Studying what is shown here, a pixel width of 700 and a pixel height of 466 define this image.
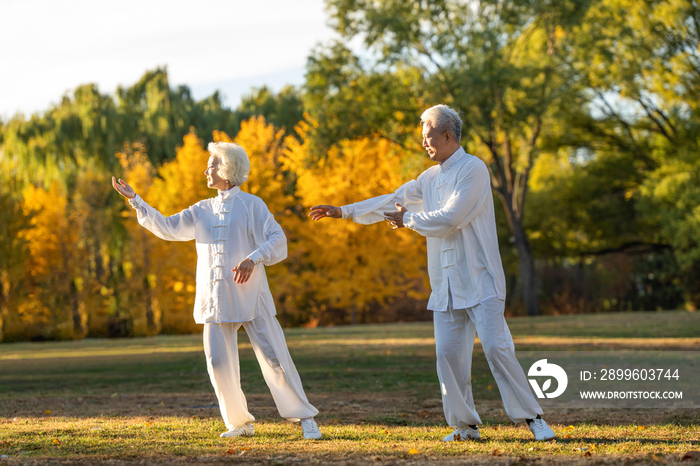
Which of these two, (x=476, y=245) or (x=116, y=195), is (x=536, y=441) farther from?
(x=116, y=195)

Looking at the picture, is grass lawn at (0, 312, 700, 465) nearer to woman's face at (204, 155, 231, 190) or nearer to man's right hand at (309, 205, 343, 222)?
man's right hand at (309, 205, 343, 222)

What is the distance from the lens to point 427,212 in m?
5.22

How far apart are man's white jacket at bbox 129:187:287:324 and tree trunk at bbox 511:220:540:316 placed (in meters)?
23.5

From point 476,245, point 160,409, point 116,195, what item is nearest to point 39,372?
point 160,409

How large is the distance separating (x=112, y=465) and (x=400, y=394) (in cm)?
486

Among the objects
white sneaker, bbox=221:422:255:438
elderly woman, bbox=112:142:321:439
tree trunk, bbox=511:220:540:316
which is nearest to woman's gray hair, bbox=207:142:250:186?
elderly woman, bbox=112:142:321:439

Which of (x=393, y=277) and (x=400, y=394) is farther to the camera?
(x=393, y=277)

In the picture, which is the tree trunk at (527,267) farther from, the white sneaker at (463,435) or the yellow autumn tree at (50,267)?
the white sneaker at (463,435)

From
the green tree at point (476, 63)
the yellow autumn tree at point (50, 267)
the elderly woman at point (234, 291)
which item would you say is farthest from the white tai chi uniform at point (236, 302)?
the yellow autumn tree at point (50, 267)

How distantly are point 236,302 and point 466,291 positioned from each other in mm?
1815

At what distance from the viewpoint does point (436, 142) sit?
17.5ft

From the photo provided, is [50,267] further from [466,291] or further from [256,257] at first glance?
[466,291]

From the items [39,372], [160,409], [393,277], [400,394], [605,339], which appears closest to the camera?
[160,409]

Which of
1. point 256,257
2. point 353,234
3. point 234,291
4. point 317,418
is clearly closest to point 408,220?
point 256,257
